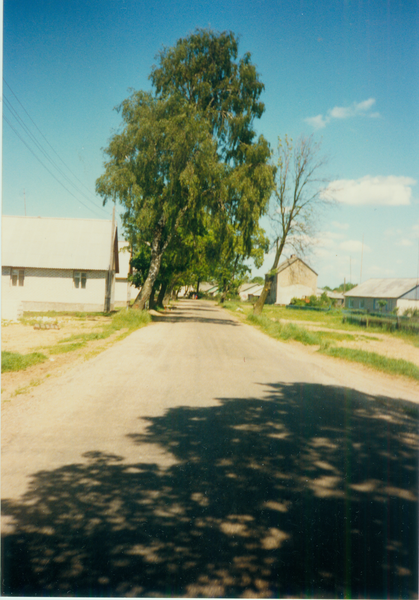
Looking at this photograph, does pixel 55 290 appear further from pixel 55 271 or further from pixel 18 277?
pixel 18 277

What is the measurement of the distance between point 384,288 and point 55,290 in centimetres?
4530

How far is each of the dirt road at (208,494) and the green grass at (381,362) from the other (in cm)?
319

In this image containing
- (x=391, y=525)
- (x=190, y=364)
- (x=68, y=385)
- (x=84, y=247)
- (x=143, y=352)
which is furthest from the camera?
(x=84, y=247)

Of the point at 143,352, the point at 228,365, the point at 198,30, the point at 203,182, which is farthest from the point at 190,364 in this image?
the point at 198,30

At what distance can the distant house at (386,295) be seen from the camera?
177 feet

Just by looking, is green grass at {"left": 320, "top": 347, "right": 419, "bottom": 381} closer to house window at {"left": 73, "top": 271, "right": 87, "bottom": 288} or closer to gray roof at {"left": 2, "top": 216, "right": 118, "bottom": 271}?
gray roof at {"left": 2, "top": 216, "right": 118, "bottom": 271}

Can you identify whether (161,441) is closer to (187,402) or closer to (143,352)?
(187,402)

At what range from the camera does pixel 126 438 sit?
5.50 metres

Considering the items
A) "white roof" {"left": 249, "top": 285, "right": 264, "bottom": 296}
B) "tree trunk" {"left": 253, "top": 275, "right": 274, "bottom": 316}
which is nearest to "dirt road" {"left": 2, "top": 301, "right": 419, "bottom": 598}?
"tree trunk" {"left": 253, "top": 275, "right": 274, "bottom": 316}

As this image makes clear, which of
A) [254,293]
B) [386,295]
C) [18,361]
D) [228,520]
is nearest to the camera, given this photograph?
[228,520]

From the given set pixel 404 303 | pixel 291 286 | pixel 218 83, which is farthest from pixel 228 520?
pixel 291 286

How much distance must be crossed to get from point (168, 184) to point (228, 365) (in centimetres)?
1493

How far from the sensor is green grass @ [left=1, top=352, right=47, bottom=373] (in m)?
9.60

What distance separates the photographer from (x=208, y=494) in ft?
13.2
